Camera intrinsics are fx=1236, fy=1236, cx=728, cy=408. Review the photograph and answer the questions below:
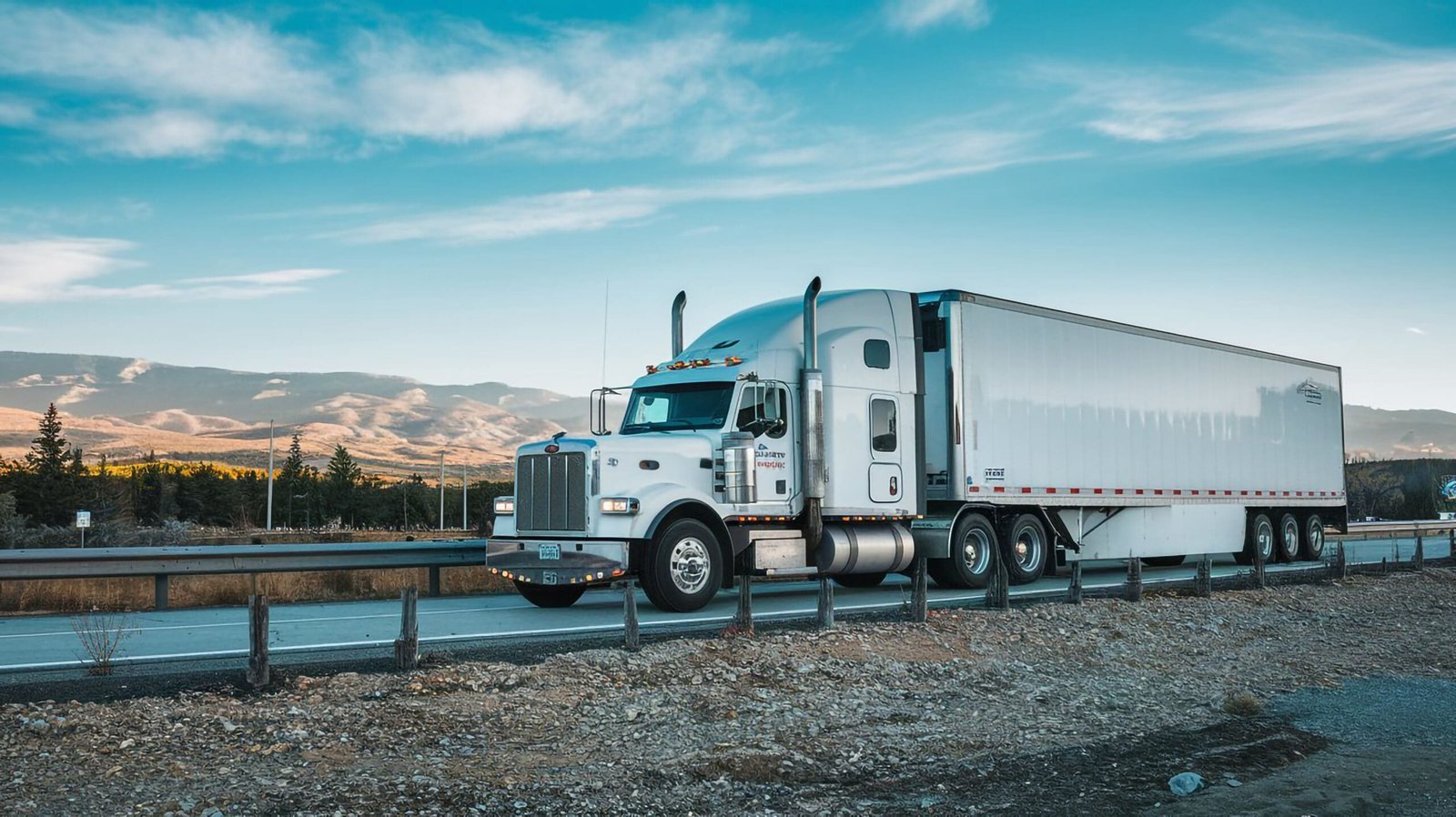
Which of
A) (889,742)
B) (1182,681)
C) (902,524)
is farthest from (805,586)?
(889,742)

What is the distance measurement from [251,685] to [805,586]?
1330 centimetres

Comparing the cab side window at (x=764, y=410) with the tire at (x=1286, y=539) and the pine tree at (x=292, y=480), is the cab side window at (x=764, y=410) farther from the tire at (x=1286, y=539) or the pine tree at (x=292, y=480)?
the pine tree at (x=292, y=480)

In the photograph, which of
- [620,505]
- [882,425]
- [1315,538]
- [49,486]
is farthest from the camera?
[49,486]

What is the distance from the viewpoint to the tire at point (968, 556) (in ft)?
65.1

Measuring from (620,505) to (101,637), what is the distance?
19.3 ft

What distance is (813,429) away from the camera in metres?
17.6

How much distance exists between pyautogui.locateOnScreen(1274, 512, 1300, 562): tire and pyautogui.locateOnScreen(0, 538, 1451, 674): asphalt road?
10.5 m

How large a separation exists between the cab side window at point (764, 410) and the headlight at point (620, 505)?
2.36m

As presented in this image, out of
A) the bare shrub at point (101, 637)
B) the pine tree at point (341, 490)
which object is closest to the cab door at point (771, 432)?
the bare shrub at point (101, 637)

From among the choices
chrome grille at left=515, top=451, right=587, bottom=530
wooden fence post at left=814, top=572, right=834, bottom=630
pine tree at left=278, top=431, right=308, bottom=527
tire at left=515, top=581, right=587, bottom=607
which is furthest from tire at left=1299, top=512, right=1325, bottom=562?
pine tree at left=278, top=431, right=308, bottom=527

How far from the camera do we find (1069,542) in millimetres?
22594

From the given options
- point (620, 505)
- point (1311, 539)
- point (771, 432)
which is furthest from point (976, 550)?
point (1311, 539)

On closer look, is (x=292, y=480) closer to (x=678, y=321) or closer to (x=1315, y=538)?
(x=1315, y=538)

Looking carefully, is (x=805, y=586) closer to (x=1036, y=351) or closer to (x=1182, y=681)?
(x=1036, y=351)
